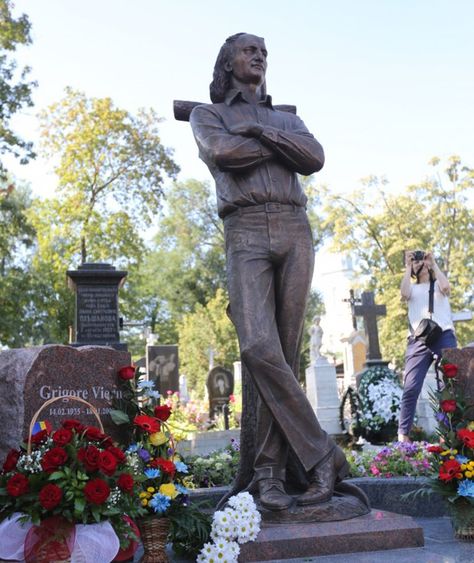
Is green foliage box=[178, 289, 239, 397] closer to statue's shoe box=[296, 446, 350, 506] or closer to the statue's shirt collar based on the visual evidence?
the statue's shirt collar

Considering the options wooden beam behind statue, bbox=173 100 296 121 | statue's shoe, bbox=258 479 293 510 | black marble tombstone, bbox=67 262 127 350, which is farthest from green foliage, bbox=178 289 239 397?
statue's shoe, bbox=258 479 293 510

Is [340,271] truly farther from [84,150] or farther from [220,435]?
[220,435]

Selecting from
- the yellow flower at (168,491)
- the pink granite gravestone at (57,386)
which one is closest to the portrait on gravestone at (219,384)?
the pink granite gravestone at (57,386)

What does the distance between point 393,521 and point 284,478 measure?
2.21 feet

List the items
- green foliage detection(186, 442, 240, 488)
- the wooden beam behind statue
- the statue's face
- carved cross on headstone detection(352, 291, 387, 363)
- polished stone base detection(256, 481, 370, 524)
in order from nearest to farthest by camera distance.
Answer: polished stone base detection(256, 481, 370, 524), the statue's face, the wooden beam behind statue, green foliage detection(186, 442, 240, 488), carved cross on headstone detection(352, 291, 387, 363)

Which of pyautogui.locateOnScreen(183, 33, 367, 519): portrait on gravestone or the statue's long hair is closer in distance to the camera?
pyautogui.locateOnScreen(183, 33, 367, 519): portrait on gravestone

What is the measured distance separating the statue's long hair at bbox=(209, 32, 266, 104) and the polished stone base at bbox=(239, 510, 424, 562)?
2868 mm

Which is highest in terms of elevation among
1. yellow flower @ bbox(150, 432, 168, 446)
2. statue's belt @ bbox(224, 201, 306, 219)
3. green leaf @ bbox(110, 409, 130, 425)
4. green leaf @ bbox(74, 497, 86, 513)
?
statue's belt @ bbox(224, 201, 306, 219)

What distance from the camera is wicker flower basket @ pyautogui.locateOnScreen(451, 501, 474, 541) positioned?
12.4ft

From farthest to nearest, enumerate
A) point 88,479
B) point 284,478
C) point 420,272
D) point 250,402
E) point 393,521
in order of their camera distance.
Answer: point 420,272 < point 250,402 < point 284,478 < point 393,521 < point 88,479

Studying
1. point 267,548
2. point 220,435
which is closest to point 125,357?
point 267,548

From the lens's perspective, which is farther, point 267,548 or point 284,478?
point 284,478

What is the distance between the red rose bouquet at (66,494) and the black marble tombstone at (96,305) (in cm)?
1104

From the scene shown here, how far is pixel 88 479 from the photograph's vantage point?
306 centimetres
